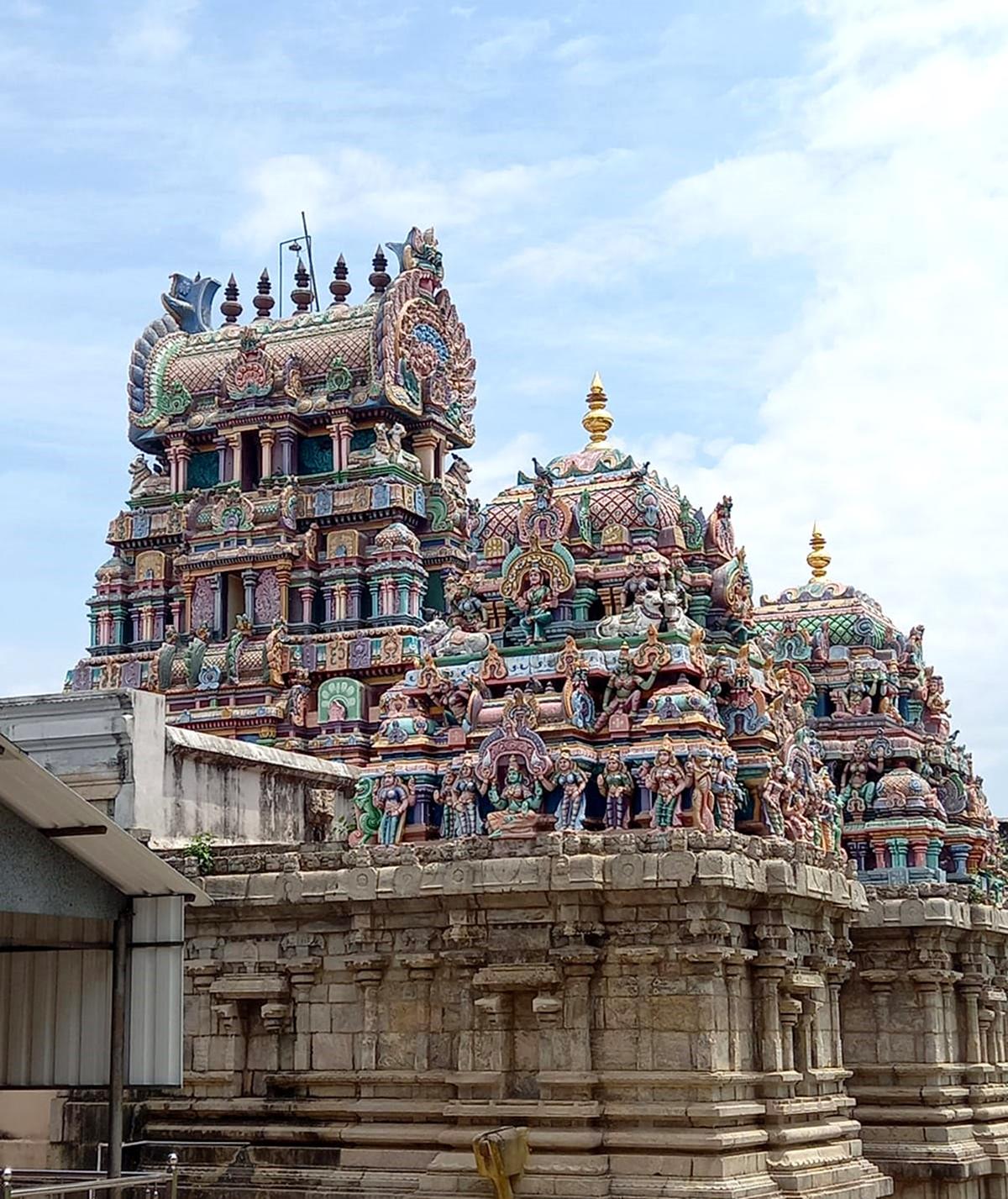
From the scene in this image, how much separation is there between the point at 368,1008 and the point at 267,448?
934 inches

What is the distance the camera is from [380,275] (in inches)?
1887

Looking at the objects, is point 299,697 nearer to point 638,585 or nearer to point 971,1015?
point 638,585

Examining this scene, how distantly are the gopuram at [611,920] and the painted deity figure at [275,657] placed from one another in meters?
9.55

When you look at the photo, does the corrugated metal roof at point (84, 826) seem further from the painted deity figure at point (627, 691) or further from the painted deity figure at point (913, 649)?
the painted deity figure at point (913, 649)

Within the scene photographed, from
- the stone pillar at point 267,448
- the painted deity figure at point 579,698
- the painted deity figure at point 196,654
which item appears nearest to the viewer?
the painted deity figure at point 579,698

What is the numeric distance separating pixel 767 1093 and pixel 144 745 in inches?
393

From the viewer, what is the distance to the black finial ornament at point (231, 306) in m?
49.7

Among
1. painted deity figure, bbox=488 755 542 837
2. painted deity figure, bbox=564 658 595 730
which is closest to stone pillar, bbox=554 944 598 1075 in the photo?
painted deity figure, bbox=488 755 542 837

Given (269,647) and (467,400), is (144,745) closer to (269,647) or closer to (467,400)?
(269,647)

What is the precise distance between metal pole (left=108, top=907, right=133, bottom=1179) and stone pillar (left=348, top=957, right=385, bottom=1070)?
8.51m

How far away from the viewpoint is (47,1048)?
1534 cm

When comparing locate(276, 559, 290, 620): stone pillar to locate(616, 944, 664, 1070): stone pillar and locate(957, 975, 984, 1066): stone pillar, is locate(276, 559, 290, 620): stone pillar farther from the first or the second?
locate(616, 944, 664, 1070): stone pillar

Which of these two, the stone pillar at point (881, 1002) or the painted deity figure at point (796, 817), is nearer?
the painted deity figure at point (796, 817)

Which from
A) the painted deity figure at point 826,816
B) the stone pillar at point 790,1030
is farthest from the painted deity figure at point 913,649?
the stone pillar at point 790,1030
